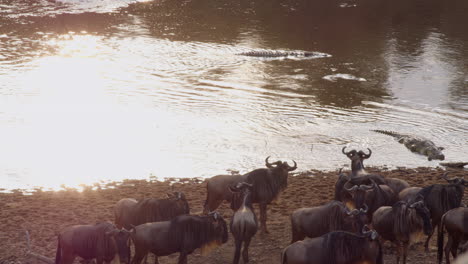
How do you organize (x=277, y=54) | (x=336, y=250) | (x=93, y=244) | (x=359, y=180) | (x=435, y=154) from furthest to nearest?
(x=277, y=54) < (x=435, y=154) < (x=359, y=180) < (x=93, y=244) < (x=336, y=250)

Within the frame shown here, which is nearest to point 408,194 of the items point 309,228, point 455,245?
point 455,245

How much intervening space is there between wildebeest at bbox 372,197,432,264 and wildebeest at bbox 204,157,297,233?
8.81ft

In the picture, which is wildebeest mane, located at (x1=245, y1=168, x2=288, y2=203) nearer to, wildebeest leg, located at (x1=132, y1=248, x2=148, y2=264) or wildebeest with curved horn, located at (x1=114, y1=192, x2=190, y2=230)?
wildebeest with curved horn, located at (x1=114, y1=192, x2=190, y2=230)

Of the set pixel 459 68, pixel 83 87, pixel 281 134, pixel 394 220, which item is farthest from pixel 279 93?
pixel 394 220

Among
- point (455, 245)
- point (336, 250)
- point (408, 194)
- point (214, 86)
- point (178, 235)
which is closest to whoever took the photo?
point (336, 250)

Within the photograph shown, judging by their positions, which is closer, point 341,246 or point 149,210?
point 341,246

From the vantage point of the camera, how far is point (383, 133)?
86.4ft

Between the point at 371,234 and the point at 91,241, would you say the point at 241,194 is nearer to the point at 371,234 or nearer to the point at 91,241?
the point at 91,241

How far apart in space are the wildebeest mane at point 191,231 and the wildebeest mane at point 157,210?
935mm

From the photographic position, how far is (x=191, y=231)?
39.9ft

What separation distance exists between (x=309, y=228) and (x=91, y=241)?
137 inches

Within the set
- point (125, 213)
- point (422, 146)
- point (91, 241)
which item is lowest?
point (422, 146)

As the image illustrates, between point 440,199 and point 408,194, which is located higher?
point 440,199

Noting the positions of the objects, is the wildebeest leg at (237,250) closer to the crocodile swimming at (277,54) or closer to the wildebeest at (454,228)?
the wildebeest at (454,228)
